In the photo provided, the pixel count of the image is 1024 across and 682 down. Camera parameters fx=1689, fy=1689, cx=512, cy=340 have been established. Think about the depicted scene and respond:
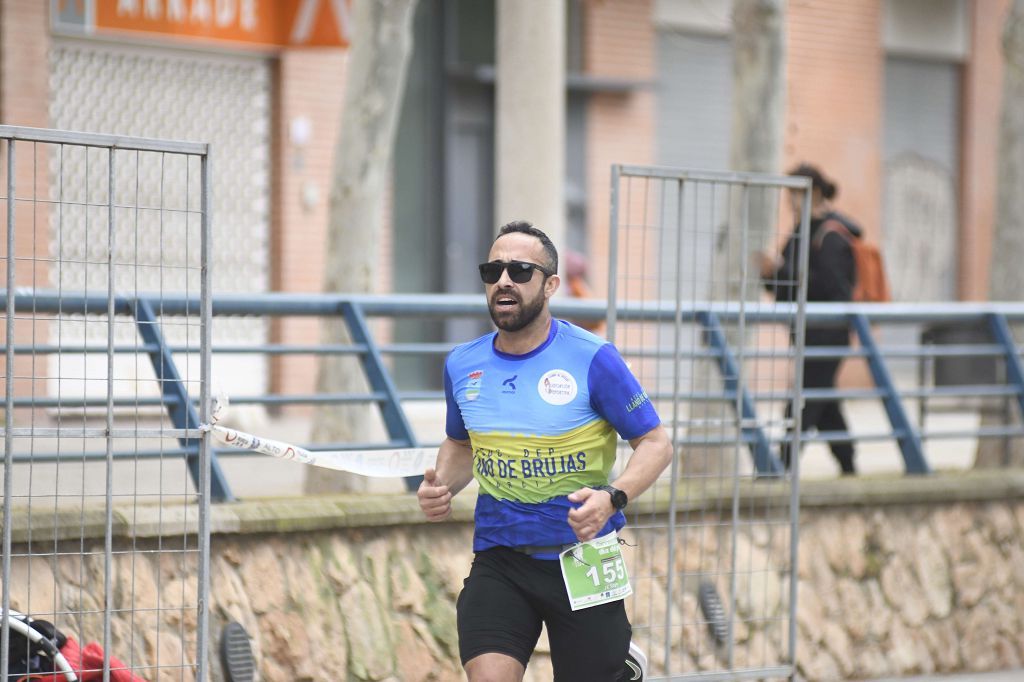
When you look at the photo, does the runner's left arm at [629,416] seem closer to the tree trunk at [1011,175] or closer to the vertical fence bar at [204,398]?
the vertical fence bar at [204,398]

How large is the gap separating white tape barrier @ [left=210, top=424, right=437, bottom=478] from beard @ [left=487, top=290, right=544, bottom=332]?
989mm

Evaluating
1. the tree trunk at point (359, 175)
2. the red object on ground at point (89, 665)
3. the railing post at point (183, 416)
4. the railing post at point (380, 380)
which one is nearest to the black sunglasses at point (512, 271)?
the red object on ground at point (89, 665)

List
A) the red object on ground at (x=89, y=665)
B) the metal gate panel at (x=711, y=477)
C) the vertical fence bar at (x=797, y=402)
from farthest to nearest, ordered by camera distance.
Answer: the vertical fence bar at (x=797, y=402)
the metal gate panel at (x=711, y=477)
the red object on ground at (x=89, y=665)

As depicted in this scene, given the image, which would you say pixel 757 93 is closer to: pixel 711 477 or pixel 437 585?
pixel 711 477

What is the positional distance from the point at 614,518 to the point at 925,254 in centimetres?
1698

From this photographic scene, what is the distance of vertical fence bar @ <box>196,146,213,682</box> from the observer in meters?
5.36

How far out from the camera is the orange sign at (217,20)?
14008 mm

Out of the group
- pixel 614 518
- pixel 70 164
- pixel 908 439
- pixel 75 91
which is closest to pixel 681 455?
pixel 908 439

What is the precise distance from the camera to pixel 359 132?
9.26 meters

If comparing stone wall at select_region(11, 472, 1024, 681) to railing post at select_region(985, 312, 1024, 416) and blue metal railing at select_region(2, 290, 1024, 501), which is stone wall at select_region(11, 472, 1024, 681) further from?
railing post at select_region(985, 312, 1024, 416)

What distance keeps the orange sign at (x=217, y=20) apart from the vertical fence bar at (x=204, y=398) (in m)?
9.12

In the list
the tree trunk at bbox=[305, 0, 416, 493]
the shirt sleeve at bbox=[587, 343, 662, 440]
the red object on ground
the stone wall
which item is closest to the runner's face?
the shirt sleeve at bbox=[587, 343, 662, 440]

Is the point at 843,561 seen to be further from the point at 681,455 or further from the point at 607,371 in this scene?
the point at 607,371

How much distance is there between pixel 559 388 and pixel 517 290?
32 cm
